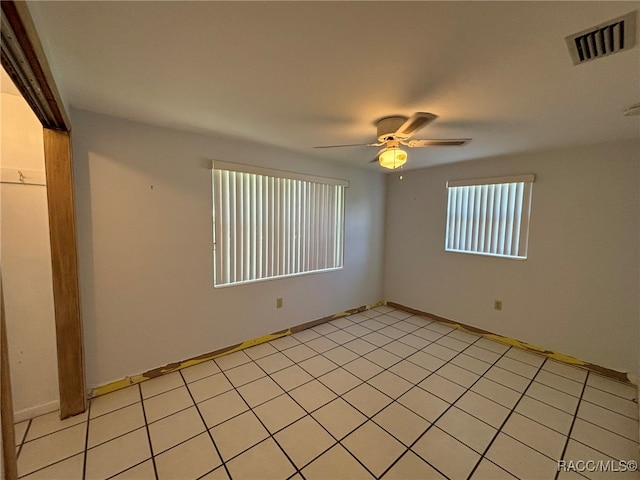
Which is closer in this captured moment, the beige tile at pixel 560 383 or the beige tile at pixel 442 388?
the beige tile at pixel 442 388

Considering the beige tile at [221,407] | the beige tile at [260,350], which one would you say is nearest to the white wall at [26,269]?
the beige tile at [221,407]

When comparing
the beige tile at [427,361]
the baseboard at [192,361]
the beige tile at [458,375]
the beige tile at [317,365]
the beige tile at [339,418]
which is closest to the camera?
the beige tile at [339,418]

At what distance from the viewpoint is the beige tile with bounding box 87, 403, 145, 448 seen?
168 centimetres

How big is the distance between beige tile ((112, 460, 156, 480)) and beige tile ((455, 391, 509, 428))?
208cm

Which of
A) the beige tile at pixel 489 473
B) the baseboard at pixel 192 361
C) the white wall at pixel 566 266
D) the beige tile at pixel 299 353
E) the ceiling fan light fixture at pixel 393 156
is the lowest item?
the beige tile at pixel 489 473

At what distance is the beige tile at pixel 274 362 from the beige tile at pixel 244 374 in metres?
0.06

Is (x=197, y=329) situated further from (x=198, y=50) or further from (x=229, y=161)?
(x=198, y=50)

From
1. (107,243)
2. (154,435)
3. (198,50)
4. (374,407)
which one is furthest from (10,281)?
(374,407)

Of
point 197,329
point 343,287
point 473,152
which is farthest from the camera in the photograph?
point 343,287

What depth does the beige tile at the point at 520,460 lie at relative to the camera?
59.1 inches

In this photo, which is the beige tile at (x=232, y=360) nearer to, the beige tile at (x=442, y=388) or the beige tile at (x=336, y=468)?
the beige tile at (x=336, y=468)

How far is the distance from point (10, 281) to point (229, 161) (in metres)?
1.78

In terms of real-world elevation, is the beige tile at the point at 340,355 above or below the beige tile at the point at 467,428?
above

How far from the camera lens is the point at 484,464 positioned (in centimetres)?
155
